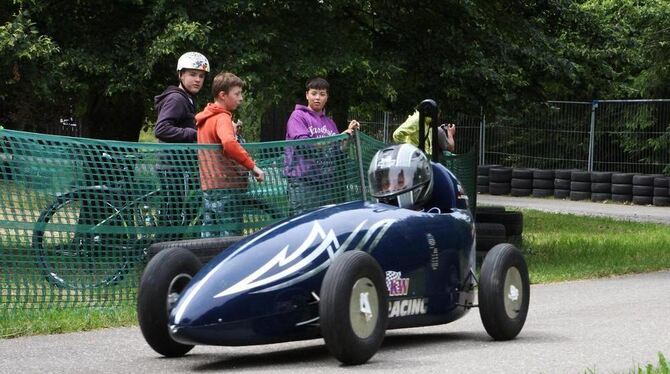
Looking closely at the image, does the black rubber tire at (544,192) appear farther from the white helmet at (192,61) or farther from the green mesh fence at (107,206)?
the white helmet at (192,61)

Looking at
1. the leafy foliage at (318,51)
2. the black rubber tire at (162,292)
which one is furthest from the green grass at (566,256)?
the leafy foliage at (318,51)

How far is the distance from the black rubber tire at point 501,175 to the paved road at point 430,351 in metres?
23.3

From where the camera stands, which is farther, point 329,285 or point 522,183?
point 522,183

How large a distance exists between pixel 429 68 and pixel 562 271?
144 inches

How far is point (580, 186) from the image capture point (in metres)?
31.8

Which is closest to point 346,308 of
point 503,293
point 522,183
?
point 503,293

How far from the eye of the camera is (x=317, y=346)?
8.42 m

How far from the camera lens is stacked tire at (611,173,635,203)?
30594 millimetres

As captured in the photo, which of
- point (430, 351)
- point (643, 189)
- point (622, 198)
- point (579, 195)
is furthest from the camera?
point (579, 195)

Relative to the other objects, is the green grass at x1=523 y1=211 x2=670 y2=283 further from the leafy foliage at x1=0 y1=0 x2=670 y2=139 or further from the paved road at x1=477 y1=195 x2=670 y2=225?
the leafy foliage at x1=0 y1=0 x2=670 y2=139

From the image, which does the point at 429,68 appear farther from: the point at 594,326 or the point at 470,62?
the point at 594,326

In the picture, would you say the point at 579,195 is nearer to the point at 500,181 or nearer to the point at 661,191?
the point at 661,191

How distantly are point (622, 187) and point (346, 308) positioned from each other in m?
24.4

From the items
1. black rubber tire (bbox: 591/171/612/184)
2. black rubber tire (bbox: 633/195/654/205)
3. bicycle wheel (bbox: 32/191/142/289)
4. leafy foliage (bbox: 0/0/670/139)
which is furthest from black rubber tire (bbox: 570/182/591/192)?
bicycle wheel (bbox: 32/191/142/289)
